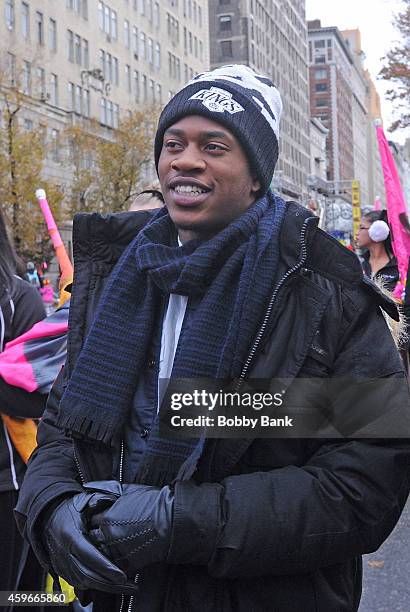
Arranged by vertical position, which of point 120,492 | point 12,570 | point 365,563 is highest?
point 120,492

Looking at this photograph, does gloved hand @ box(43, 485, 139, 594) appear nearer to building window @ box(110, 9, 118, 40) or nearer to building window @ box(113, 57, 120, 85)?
building window @ box(113, 57, 120, 85)

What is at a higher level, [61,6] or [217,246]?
[61,6]

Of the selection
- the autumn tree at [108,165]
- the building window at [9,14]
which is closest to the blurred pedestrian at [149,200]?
the autumn tree at [108,165]

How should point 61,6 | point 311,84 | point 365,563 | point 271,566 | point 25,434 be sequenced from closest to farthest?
point 271,566
point 25,434
point 365,563
point 61,6
point 311,84

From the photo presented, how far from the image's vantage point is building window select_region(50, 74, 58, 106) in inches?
Answer: 1788

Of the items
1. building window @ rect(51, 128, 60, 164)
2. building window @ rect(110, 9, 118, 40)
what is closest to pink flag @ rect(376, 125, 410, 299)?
building window @ rect(51, 128, 60, 164)

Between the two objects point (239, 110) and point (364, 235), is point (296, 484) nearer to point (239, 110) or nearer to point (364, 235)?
point (239, 110)

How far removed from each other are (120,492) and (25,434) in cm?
134

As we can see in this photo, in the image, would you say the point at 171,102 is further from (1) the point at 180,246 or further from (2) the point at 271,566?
(2) the point at 271,566

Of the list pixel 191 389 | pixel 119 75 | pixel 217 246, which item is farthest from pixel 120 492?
pixel 119 75

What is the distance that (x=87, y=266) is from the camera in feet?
7.35

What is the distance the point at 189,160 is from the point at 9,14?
43.2 m

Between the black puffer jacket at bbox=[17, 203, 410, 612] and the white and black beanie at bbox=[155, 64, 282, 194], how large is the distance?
232mm

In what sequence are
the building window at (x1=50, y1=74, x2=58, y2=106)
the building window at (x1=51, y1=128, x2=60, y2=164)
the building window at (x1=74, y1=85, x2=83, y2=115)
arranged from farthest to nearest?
the building window at (x1=74, y1=85, x2=83, y2=115), the building window at (x1=50, y1=74, x2=58, y2=106), the building window at (x1=51, y1=128, x2=60, y2=164)
